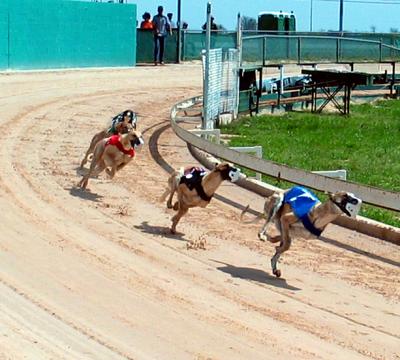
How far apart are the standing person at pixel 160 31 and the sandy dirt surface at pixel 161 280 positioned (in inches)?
673

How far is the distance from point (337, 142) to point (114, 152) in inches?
267

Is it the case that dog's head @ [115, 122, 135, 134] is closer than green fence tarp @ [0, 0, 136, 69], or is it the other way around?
dog's head @ [115, 122, 135, 134]

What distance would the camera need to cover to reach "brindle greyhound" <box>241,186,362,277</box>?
7988 millimetres

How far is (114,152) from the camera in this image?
1115cm

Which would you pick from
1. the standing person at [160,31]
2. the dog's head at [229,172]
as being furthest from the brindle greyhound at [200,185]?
the standing person at [160,31]

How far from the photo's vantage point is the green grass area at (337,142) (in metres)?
13.7

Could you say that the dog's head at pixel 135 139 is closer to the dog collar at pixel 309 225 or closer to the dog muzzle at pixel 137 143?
the dog muzzle at pixel 137 143

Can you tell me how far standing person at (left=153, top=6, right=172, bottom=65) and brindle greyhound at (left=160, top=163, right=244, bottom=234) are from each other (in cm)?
2128

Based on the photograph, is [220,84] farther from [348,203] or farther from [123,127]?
[348,203]

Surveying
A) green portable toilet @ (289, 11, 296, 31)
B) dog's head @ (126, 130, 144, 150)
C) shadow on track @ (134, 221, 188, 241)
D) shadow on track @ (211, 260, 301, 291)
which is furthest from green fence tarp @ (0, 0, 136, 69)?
shadow on track @ (211, 260, 301, 291)

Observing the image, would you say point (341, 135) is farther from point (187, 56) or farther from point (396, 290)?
point (187, 56)

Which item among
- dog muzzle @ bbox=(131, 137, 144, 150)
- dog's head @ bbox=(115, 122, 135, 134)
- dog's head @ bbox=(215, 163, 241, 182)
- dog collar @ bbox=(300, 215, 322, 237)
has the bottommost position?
dog collar @ bbox=(300, 215, 322, 237)

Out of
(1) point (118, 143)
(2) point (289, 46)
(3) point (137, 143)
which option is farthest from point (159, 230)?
(2) point (289, 46)

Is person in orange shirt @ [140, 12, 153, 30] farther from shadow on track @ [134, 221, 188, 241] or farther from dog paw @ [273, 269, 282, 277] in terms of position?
dog paw @ [273, 269, 282, 277]
